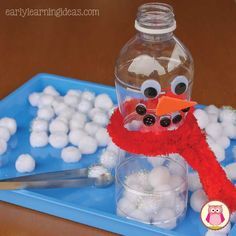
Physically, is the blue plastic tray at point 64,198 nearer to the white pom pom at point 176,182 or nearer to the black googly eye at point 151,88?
the white pom pom at point 176,182

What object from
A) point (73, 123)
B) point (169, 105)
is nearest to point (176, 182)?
point (169, 105)

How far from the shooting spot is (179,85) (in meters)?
0.55

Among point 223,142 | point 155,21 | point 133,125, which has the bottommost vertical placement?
point 223,142

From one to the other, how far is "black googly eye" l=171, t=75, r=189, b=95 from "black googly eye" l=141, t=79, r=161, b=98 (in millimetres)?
15

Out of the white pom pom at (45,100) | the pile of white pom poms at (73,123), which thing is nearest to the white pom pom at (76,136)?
the pile of white pom poms at (73,123)

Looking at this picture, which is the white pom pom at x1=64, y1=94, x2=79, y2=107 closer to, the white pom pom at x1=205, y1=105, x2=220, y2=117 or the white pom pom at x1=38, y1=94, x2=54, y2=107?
the white pom pom at x1=38, y1=94, x2=54, y2=107

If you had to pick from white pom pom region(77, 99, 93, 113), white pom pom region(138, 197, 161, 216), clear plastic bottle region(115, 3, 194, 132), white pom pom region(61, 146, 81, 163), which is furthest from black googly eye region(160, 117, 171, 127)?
white pom pom region(77, 99, 93, 113)

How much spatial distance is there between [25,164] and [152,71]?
238 millimetres

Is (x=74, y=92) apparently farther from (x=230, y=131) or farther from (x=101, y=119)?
(x=230, y=131)

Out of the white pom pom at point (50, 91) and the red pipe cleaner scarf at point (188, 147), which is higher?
the red pipe cleaner scarf at point (188, 147)

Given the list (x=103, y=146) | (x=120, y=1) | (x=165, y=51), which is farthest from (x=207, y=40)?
(x=165, y=51)

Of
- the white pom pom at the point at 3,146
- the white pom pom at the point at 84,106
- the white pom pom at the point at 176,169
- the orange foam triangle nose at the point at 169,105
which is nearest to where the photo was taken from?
the orange foam triangle nose at the point at 169,105

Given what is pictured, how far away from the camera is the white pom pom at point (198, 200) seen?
0.64m

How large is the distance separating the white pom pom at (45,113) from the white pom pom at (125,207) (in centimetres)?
26
